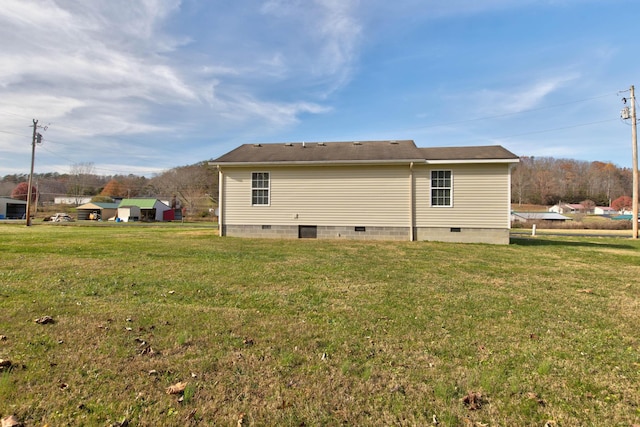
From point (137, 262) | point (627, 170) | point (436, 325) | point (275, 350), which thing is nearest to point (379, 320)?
point (436, 325)

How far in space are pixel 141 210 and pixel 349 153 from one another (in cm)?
4744

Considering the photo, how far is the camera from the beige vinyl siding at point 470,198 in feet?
42.7

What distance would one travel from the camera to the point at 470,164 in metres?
13.1

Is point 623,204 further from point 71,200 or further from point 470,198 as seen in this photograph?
point 71,200

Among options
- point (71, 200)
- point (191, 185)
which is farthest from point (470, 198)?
point (71, 200)

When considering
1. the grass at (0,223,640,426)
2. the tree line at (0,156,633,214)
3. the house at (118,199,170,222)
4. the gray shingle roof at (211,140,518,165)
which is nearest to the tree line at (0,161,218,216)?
the tree line at (0,156,633,214)

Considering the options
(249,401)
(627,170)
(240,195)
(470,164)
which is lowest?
(249,401)

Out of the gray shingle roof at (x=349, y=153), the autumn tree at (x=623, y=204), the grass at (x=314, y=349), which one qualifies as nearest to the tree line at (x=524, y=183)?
the autumn tree at (x=623, y=204)

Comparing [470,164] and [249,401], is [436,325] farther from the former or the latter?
[470,164]

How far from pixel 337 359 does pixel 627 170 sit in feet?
418

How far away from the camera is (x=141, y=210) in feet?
171

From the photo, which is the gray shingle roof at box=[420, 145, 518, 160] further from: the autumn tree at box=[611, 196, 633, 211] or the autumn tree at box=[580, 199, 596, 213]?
the autumn tree at box=[580, 199, 596, 213]

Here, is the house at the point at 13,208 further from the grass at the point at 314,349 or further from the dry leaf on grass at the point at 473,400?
the dry leaf on grass at the point at 473,400

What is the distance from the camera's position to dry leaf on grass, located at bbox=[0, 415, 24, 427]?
2.03 m
